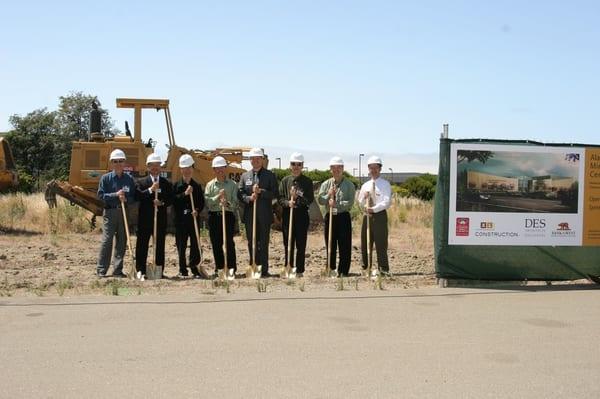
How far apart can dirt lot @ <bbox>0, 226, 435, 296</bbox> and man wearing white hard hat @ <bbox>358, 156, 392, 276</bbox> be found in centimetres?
41

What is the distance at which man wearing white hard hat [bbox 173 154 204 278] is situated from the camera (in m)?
11.8

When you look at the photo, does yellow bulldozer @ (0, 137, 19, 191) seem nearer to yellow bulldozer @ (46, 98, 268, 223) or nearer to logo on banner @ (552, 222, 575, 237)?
yellow bulldozer @ (46, 98, 268, 223)

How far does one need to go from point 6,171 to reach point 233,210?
42.6 ft

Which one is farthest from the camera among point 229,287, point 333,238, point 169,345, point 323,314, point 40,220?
point 40,220

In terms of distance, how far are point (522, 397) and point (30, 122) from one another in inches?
2439

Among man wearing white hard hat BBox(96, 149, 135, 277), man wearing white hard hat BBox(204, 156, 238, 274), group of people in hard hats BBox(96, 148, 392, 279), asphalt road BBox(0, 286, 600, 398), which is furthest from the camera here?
man wearing white hard hat BBox(204, 156, 238, 274)

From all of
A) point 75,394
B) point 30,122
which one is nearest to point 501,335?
point 75,394

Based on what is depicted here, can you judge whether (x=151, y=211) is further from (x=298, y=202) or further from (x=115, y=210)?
(x=298, y=202)

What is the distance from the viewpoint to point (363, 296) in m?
9.39

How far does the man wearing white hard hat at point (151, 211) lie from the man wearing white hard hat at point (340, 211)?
2.50 m

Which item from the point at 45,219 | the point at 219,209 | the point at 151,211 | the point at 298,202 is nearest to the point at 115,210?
the point at 151,211

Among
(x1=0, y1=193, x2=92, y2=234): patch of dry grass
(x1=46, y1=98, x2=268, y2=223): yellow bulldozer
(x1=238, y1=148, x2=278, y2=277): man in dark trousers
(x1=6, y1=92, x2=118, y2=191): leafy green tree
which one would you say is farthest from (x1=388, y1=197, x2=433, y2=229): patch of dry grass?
(x1=6, y1=92, x2=118, y2=191): leafy green tree

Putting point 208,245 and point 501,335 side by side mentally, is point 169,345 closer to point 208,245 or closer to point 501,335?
point 501,335

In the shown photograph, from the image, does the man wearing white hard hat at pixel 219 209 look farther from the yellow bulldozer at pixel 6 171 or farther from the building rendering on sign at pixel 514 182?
the yellow bulldozer at pixel 6 171
